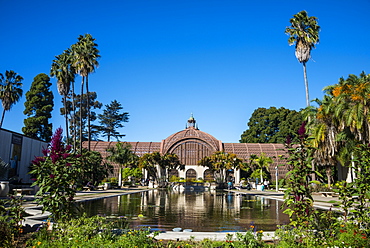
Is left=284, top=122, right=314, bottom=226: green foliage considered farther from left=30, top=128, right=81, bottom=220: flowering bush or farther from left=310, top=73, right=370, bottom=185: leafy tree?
left=310, top=73, right=370, bottom=185: leafy tree

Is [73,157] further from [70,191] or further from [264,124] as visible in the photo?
[264,124]

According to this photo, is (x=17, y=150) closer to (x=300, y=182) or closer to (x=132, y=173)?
(x=132, y=173)

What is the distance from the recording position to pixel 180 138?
62.8 meters

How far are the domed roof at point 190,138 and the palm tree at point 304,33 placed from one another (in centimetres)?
2943

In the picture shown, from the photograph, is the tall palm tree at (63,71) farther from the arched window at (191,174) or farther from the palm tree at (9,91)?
the arched window at (191,174)

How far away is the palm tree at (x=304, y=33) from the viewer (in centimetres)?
3494

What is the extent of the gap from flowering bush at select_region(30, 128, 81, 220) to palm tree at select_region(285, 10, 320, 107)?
107 ft

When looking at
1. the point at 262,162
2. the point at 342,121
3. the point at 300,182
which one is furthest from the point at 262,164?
the point at 300,182

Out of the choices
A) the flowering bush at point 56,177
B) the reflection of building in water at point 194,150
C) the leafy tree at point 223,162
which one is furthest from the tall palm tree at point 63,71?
the flowering bush at point 56,177

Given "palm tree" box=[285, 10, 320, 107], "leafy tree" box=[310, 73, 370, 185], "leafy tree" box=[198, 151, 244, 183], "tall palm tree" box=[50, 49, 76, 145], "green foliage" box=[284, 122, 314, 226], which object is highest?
"palm tree" box=[285, 10, 320, 107]

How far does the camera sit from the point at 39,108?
201 feet

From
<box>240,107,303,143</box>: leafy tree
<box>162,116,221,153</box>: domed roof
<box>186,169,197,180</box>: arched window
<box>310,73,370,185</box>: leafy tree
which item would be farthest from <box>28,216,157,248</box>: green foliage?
<box>240,107,303,143</box>: leafy tree

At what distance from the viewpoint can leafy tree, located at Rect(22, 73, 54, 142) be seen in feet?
192

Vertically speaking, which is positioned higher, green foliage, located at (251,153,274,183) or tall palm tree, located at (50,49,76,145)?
tall palm tree, located at (50,49,76,145)
